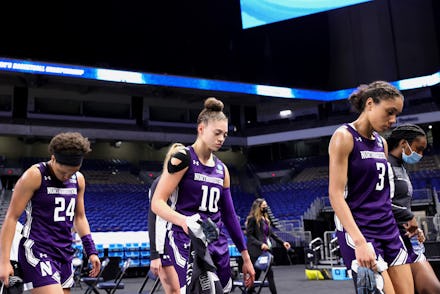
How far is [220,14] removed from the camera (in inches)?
1128

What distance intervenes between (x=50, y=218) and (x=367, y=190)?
7.54 feet

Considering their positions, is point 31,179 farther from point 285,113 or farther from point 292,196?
point 285,113

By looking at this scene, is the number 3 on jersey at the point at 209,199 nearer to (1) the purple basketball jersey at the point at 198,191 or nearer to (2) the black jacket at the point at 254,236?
(1) the purple basketball jersey at the point at 198,191

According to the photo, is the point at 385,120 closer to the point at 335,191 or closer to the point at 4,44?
the point at 335,191

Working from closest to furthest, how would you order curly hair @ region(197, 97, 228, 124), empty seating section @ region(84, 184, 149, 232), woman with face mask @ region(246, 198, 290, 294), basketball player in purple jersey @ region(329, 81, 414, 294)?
basketball player in purple jersey @ region(329, 81, 414, 294) → curly hair @ region(197, 97, 228, 124) → woman with face mask @ region(246, 198, 290, 294) → empty seating section @ region(84, 184, 149, 232)

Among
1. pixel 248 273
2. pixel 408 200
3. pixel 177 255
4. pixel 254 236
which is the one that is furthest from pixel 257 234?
pixel 177 255

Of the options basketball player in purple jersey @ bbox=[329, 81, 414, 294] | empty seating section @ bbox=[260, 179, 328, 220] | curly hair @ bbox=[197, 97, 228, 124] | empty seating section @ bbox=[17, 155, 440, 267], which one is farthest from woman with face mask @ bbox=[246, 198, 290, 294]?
empty seating section @ bbox=[260, 179, 328, 220]

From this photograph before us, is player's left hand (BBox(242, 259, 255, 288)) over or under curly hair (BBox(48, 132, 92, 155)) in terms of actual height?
under

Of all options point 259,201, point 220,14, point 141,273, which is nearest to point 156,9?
point 220,14

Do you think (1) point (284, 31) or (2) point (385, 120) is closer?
(2) point (385, 120)

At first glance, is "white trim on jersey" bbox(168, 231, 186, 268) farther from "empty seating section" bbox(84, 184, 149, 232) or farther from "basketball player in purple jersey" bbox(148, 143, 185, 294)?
"empty seating section" bbox(84, 184, 149, 232)

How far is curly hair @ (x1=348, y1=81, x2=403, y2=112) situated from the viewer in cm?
302

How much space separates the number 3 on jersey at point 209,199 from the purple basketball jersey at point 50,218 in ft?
3.64

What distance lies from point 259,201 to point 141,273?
993 cm
